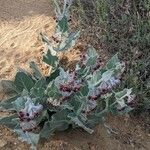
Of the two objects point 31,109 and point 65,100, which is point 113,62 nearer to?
point 65,100

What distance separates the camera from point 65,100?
3.74m

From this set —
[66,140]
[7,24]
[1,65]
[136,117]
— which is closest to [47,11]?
[7,24]

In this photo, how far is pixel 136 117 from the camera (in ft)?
15.4

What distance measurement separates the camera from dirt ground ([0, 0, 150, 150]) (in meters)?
4.00

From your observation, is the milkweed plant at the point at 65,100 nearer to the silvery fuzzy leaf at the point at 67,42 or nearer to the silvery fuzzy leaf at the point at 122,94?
the silvery fuzzy leaf at the point at 122,94

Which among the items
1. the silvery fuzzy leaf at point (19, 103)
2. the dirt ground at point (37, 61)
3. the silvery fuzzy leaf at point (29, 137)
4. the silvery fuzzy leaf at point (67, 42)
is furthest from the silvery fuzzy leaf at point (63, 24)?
the silvery fuzzy leaf at point (29, 137)

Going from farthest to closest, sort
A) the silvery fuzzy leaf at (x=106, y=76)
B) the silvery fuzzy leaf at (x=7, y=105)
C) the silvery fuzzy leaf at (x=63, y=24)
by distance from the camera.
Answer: the silvery fuzzy leaf at (x=63, y=24) < the silvery fuzzy leaf at (x=7, y=105) < the silvery fuzzy leaf at (x=106, y=76)

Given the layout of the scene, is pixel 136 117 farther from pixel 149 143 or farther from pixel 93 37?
pixel 93 37

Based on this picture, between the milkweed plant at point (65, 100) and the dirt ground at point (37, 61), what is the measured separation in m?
0.15

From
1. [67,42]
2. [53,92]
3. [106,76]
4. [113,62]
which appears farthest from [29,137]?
[67,42]

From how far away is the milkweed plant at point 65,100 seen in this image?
3564 mm

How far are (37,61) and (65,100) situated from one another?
3.64 ft

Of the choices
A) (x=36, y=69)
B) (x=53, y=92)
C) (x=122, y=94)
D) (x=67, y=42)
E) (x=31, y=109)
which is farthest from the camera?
(x=67, y=42)

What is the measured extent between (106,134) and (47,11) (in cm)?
181
